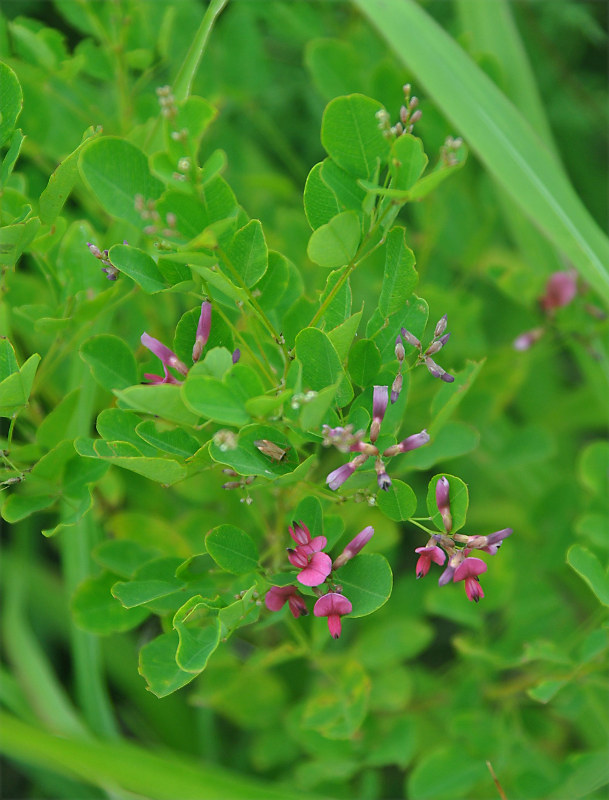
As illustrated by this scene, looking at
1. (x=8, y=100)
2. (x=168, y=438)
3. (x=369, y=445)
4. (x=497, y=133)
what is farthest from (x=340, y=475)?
(x=497, y=133)

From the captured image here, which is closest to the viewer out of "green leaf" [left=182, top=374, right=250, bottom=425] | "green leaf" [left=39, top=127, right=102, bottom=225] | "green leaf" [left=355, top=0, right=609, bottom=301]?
"green leaf" [left=182, top=374, right=250, bottom=425]

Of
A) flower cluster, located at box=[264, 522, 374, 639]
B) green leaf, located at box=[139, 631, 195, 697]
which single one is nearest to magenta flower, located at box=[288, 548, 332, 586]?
flower cluster, located at box=[264, 522, 374, 639]

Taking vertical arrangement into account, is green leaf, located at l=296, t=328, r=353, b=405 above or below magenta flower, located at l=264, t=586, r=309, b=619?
above

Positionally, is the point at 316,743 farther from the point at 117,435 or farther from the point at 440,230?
the point at 440,230

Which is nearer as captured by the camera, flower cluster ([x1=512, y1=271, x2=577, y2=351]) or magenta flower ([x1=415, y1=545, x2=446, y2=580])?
magenta flower ([x1=415, y1=545, x2=446, y2=580])

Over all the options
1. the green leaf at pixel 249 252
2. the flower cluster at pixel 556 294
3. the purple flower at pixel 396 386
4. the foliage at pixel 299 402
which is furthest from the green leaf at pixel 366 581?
the flower cluster at pixel 556 294

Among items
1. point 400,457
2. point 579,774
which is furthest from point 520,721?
point 400,457

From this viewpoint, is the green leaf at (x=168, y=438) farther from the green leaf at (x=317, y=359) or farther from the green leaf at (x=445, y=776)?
the green leaf at (x=445, y=776)

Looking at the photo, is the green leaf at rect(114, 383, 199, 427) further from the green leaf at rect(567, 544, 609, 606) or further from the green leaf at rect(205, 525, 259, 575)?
the green leaf at rect(567, 544, 609, 606)
